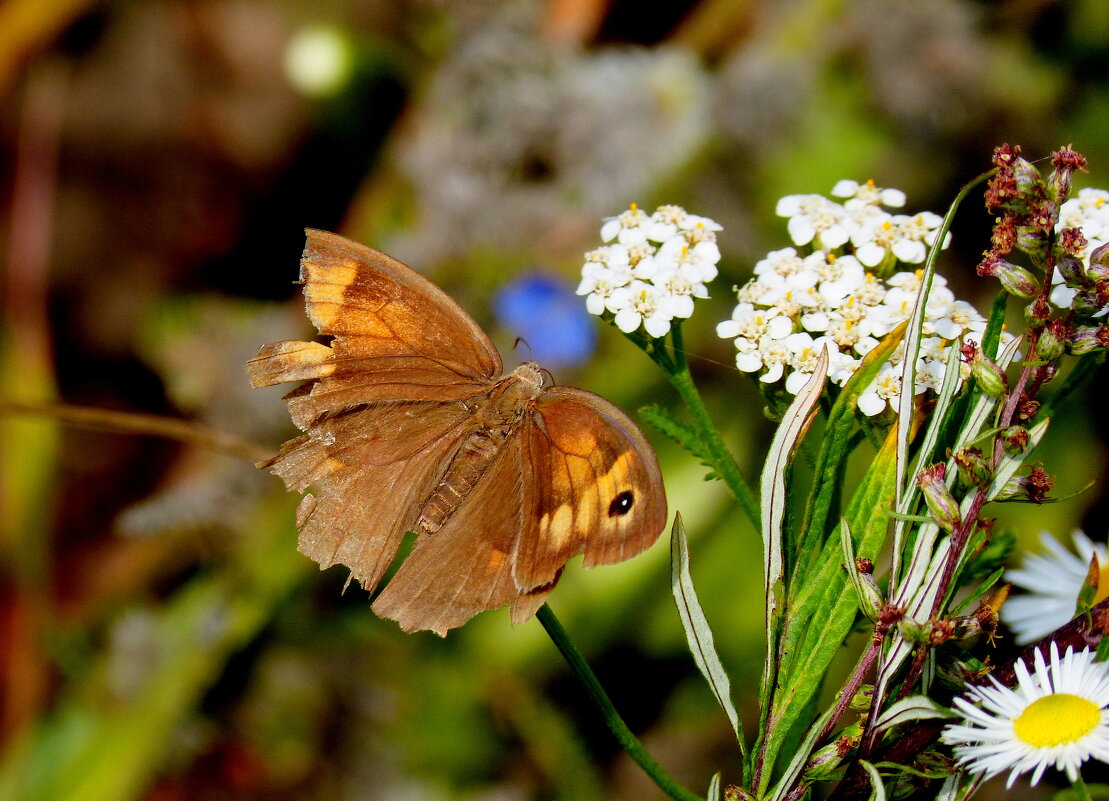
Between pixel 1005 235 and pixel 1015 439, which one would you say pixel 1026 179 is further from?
pixel 1015 439

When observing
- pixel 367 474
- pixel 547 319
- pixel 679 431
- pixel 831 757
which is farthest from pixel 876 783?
pixel 547 319

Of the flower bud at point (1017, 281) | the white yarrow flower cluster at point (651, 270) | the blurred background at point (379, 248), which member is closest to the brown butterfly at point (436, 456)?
the white yarrow flower cluster at point (651, 270)

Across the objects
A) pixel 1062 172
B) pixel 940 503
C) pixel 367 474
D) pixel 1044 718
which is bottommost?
pixel 367 474

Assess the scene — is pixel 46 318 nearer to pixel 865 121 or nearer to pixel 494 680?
pixel 494 680

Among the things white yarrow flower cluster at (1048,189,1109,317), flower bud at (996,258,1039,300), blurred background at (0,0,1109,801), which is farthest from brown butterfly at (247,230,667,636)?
blurred background at (0,0,1109,801)

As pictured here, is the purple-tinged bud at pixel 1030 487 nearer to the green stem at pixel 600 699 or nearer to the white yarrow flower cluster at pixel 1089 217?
the white yarrow flower cluster at pixel 1089 217

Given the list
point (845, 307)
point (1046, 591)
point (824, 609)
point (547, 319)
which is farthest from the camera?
point (547, 319)
